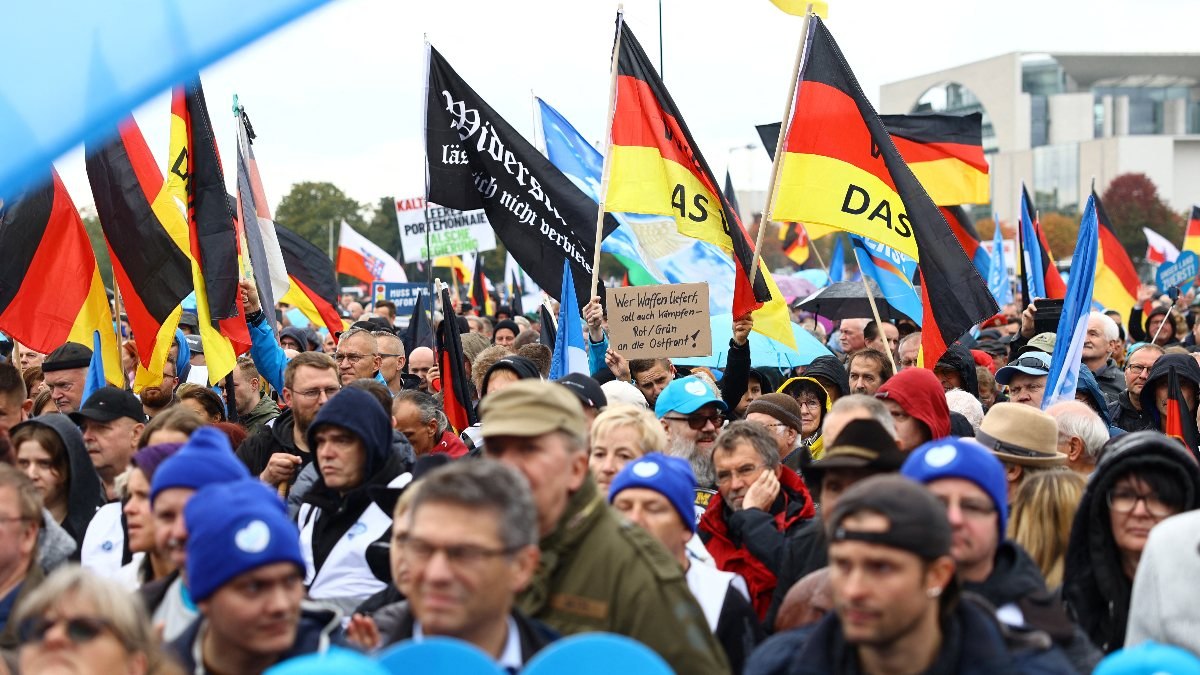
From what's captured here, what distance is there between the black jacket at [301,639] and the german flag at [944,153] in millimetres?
8223

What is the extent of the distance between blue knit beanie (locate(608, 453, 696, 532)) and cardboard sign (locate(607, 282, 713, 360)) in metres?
4.10

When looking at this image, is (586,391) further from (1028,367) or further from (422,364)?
(422,364)

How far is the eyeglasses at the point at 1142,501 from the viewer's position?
4.72 meters

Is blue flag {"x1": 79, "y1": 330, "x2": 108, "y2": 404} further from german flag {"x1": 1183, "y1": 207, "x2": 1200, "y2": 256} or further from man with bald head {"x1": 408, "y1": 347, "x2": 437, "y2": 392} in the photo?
german flag {"x1": 1183, "y1": 207, "x2": 1200, "y2": 256}

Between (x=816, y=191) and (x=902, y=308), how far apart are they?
7.33 feet

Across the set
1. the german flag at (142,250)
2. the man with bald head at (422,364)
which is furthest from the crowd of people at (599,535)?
the man with bald head at (422,364)

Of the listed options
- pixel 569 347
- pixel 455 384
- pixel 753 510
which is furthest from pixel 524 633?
pixel 569 347

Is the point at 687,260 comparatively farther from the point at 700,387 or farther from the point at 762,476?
the point at 762,476

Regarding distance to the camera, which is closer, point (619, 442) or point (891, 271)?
point (619, 442)

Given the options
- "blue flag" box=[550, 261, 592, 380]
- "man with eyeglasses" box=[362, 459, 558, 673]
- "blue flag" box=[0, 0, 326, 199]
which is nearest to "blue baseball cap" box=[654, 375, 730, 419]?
"blue flag" box=[550, 261, 592, 380]

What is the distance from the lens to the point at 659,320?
9.06 metres

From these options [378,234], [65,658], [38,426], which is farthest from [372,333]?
[378,234]

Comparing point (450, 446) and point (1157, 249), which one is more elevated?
point (450, 446)

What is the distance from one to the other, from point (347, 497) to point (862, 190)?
4307 millimetres
